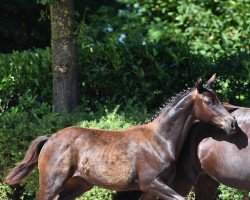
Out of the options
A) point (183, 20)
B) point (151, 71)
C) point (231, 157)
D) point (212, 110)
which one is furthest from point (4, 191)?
point (183, 20)

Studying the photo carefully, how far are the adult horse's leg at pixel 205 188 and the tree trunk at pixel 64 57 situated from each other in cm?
211

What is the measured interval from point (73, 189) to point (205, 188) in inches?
52.2

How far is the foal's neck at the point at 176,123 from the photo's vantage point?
6.72 meters

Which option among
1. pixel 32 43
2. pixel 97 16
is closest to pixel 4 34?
pixel 32 43

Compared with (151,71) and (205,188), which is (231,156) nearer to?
(205,188)

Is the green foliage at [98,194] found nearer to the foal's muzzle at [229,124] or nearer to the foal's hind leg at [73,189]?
the foal's hind leg at [73,189]

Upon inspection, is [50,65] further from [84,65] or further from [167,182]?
[167,182]

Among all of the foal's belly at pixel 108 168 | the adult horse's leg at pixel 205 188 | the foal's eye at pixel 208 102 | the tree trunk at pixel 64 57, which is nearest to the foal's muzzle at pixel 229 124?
the foal's eye at pixel 208 102

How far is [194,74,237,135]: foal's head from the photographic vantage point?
6.54 metres

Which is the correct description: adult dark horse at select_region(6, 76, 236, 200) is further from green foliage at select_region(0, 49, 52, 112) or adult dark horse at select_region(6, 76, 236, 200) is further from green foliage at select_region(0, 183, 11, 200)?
green foliage at select_region(0, 49, 52, 112)

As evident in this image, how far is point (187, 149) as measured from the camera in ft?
23.3

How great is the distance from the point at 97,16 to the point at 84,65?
3.97 m

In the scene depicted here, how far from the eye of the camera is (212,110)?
656 centimetres

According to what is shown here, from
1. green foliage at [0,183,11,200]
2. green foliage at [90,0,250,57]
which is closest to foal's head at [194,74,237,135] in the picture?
green foliage at [0,183,11,200]
